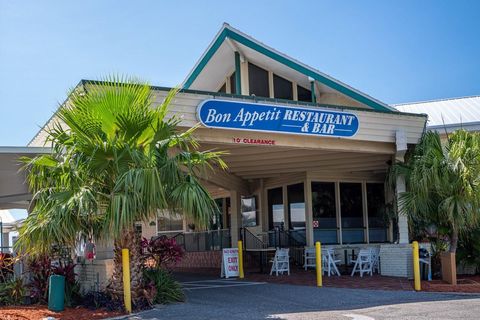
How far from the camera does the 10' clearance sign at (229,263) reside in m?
17.1

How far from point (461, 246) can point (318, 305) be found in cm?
712

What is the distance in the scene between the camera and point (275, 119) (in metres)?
14.5

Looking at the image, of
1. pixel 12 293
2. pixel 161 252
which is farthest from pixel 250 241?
pixel 12 293

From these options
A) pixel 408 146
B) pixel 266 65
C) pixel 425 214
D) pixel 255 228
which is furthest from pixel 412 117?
pixel 255 228

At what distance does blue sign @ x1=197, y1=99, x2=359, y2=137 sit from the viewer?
45.0ft

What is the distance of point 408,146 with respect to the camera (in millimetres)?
16594

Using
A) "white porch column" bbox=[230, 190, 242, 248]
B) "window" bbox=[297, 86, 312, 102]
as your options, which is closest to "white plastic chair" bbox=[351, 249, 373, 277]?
"window" bbox=[297, 86, 312, 102]

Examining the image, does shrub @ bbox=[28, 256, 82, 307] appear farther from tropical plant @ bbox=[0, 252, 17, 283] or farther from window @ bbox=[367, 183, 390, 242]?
window @ bbox=[367, 183, 390, 242]

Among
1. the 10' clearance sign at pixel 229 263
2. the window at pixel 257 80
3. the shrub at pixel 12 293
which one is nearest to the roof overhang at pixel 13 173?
the shrub at pixel 12 293

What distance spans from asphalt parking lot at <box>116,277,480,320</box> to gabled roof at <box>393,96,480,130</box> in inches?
396

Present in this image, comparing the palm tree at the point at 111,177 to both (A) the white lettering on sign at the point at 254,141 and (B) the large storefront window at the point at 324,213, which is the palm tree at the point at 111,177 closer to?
(A) the white lettering on sign at the point at 254,141

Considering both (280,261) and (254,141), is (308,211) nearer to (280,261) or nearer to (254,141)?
(280,261)

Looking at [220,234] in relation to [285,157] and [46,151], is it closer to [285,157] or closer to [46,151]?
[285,157]

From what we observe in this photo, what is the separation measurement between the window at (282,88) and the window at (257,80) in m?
0.32
